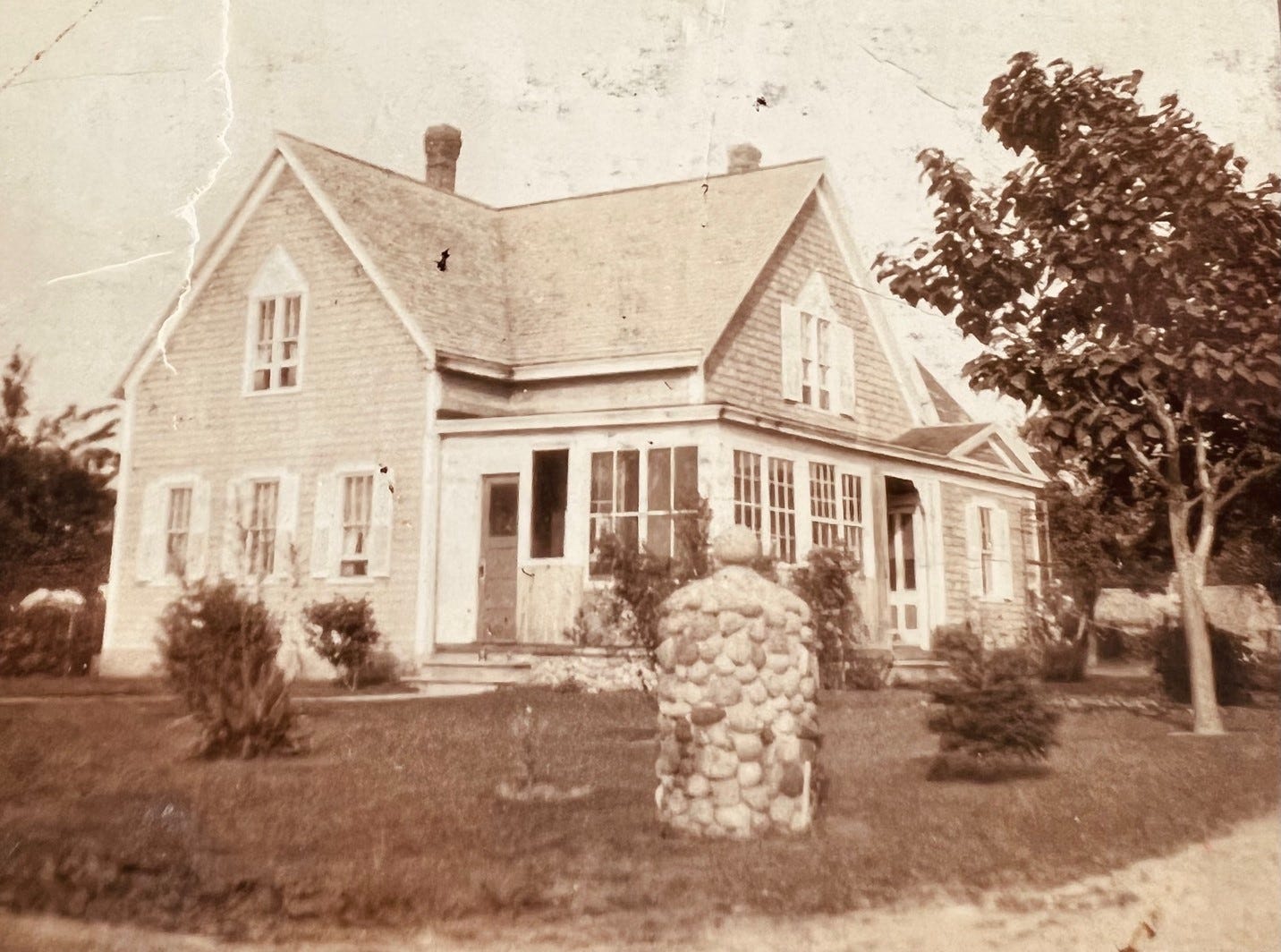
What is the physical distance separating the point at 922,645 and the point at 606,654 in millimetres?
1848

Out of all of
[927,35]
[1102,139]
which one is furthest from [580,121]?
[1102,139]

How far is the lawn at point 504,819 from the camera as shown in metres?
4.05

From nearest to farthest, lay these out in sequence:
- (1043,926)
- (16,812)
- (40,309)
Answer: (1043,926) → (16,812) → (40,309)

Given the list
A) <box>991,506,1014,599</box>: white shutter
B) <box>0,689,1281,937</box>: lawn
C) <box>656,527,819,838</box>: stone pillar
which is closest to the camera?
<box>0,689,1281,937</box>: lawn

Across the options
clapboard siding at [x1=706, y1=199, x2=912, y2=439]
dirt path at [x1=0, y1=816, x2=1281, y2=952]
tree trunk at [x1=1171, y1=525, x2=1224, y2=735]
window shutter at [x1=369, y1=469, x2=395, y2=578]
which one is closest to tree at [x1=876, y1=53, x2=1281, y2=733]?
tree trunk at [x1=1171, y1=525, x2=1224, y2=735]

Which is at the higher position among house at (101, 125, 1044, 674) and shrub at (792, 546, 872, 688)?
house at (101, 125, 1044, 674)

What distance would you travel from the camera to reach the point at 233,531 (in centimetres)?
549

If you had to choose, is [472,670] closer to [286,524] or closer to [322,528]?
[322,528]

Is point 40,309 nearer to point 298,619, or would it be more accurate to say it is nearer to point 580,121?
point 298,619

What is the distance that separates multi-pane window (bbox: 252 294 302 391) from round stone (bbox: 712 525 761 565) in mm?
2766

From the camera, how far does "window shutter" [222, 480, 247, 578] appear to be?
17.8 feet

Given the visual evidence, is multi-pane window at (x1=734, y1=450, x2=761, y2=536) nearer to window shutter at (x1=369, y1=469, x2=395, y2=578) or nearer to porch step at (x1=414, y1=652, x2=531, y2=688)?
porch step at (x1=414, y1=652, x2=531, y2=688)

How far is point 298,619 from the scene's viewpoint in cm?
530

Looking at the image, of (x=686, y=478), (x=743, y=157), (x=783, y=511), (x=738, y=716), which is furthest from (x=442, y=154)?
(x=738, y=716)
